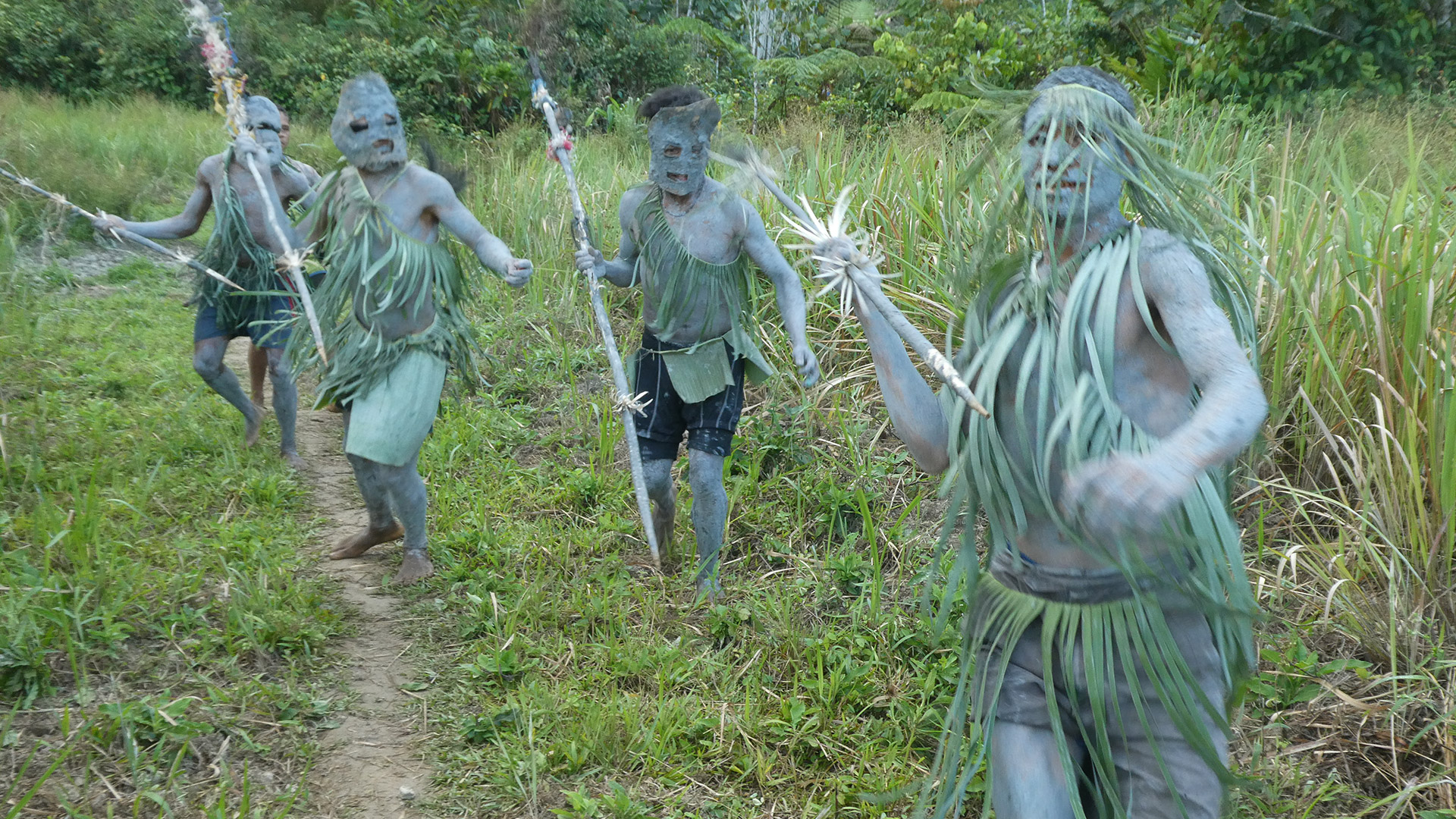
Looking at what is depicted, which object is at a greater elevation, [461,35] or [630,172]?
[461,35]

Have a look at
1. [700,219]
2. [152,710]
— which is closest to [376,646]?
[152,710]

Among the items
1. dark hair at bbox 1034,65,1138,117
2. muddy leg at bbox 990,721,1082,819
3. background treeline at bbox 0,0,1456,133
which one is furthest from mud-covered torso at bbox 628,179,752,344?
background treeline at bbox 0,0,1456,133

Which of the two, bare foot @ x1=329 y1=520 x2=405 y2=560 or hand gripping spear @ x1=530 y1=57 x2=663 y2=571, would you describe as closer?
hand gripping spear @ x1=530 y1=57 x2=663 y2=571

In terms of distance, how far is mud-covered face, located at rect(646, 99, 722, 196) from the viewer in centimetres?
348

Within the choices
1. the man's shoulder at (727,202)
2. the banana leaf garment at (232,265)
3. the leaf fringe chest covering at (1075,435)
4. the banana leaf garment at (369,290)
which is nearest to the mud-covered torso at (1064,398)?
the leaf fringe chest covering at (1075,435)

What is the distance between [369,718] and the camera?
3170 mm

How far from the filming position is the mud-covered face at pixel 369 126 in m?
3.56

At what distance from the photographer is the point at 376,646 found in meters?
3.55

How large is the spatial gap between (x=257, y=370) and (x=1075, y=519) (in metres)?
4.60

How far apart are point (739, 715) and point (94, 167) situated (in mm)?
8263

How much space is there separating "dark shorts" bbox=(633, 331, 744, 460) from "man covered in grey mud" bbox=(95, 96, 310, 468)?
1.81m

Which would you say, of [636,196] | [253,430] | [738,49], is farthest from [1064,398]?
[738,49]

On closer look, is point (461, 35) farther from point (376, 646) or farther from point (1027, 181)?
point (1027, 181)

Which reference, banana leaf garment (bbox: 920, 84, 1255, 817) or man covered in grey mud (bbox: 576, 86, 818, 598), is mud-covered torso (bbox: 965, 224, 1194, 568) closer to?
banana leaf garment (bbox: 920, 84, 1255, 817)
